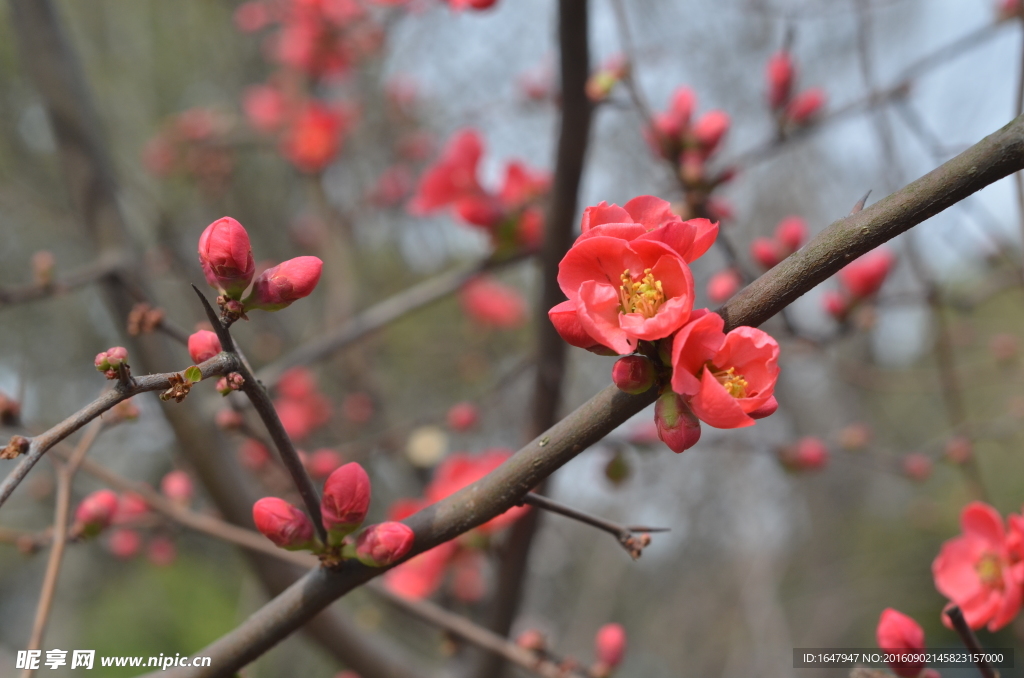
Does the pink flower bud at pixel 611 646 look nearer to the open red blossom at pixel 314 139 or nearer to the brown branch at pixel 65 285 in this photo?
the brown branch at pixel 65 285

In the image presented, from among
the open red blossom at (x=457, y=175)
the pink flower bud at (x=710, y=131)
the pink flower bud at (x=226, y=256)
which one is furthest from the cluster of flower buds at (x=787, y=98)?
the pink flower bud at (x=226, y=256)

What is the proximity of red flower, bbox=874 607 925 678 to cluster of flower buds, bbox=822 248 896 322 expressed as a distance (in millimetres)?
984

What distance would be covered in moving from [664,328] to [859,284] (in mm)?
1298

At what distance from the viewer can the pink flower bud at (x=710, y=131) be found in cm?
150

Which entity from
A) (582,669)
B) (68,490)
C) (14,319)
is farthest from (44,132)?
(582,669)

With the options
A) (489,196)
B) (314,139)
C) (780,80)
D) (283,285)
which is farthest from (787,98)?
(314,139)

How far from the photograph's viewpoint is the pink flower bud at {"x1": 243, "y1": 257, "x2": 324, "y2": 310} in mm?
624

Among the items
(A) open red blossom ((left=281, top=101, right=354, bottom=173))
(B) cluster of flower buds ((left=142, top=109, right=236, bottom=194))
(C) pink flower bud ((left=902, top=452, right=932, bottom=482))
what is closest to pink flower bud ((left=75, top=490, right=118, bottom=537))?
(C) pink flower bud ((left=902, top=452, right=932, bottom=482))

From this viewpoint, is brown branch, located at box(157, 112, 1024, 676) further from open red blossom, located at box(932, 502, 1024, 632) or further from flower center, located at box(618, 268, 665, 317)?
open red blossom, located at box(932, 502, 1024, 632)

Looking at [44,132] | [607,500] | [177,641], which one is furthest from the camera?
[177,641]

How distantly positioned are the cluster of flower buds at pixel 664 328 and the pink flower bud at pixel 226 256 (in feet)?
0.92

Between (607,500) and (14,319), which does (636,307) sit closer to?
(607,500)

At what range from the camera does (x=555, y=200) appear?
53.0 inches

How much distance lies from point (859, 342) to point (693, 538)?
1.87 m
